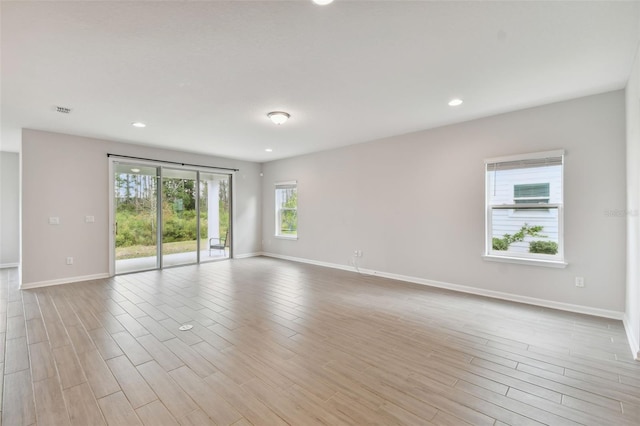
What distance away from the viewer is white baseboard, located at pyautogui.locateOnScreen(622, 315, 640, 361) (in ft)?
8.23

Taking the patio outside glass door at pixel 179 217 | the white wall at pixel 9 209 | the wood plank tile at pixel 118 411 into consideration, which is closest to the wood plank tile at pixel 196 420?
the wood plank tile at pixel 118 411

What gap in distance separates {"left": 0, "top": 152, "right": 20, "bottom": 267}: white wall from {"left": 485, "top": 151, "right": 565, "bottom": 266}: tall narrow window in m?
10.0

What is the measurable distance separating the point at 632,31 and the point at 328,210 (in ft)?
16.8

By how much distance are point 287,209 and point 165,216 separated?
9.62ft

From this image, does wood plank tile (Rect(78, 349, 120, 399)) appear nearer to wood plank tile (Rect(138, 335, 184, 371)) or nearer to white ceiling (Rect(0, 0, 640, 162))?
wood plank tile (Rect(138, 335, 184, 371))

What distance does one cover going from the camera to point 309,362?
2482 millimetres

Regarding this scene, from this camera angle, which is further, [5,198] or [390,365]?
[5,198]

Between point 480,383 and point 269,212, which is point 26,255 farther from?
point 480,383

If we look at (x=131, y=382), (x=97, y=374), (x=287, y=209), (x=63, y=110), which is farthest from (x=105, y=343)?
(x=287, y=209)

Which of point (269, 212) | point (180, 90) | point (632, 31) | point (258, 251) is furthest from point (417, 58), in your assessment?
point (258, 251)

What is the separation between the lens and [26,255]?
4.84 m

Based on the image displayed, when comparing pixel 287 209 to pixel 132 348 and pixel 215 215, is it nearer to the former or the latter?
pixel 215 215

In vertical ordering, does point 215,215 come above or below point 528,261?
above

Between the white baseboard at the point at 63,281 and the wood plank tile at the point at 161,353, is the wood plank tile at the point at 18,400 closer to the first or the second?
A: the wood plank tile at the point at 161,353
